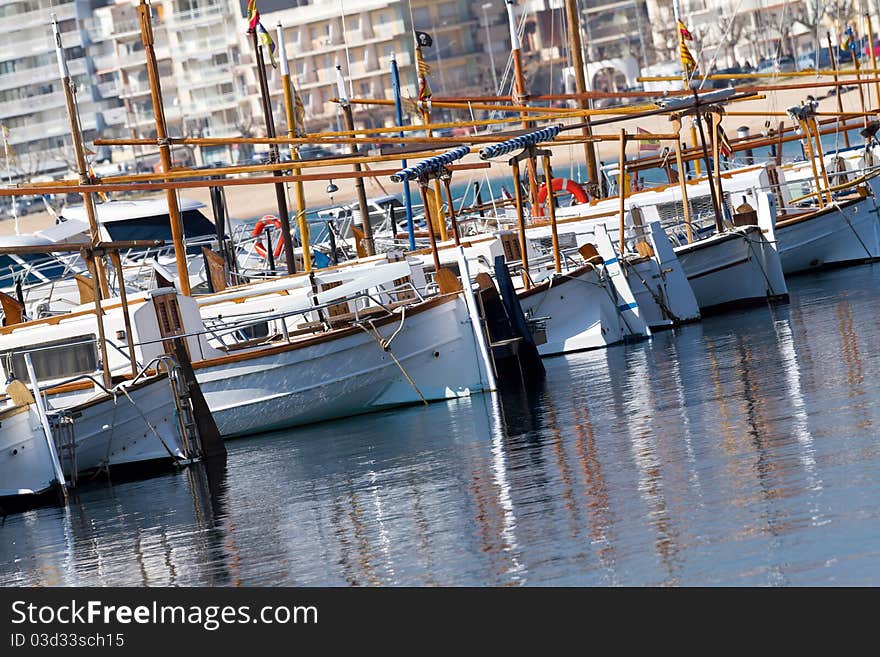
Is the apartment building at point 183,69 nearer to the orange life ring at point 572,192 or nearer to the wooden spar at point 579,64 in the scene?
the orange life ring at point 572,192

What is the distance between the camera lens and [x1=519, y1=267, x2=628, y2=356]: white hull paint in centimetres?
3197

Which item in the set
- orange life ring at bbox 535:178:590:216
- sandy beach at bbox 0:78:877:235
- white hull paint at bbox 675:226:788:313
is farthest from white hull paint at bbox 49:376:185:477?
sandy beach at bbox 0:78:877:235

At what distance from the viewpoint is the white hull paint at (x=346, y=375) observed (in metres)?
27.8

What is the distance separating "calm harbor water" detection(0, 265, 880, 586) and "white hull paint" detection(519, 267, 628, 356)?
3552mm

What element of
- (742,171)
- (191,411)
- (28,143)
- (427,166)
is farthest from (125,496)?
(28,143)

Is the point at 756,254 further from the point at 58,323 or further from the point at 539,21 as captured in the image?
the point at 539,21

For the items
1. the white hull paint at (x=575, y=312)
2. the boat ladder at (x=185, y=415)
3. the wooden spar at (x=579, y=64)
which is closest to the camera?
the boat ladder at (x=185, y=415)

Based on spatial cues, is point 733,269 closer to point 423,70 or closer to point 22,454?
point 423,70

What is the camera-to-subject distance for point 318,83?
493 ft

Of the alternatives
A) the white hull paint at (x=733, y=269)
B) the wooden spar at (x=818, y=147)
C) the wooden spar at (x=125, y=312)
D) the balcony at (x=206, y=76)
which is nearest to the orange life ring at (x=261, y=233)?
the wooden spar at (x=818, y=147)

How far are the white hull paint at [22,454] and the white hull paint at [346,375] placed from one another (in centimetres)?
423

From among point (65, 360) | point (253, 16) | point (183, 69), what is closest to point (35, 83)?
point (183, 69)

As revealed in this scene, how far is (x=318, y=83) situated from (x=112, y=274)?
111 meters

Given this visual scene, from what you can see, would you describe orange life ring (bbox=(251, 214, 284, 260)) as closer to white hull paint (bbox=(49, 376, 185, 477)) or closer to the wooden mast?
the wooden mast
